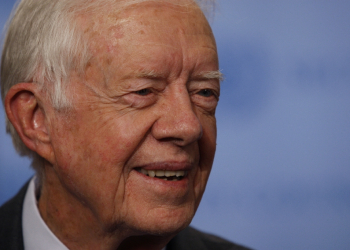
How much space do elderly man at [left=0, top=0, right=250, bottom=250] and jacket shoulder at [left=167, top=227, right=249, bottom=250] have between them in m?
0.39

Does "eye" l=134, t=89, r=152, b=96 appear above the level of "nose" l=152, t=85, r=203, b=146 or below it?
above

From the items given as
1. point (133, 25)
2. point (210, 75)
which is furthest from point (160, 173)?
point (133, 25)

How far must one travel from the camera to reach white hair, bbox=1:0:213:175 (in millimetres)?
1572

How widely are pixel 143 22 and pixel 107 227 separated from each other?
0.72 meters

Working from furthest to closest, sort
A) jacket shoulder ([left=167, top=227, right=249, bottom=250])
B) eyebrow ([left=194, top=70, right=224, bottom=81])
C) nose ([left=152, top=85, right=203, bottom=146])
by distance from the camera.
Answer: jacket shoulder ([left=167, top=227, right=249, bottom=250]) → eyebrow ([left=194, top=70, right=224, bottom=81]) → nose ([left=152, top=85, right=203, bottom=146])

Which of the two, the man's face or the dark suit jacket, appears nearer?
the man's face

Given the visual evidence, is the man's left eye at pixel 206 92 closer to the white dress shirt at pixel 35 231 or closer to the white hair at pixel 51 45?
the white hair at pixel 51 45

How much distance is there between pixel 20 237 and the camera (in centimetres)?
184

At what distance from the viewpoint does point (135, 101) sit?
5.07 ft

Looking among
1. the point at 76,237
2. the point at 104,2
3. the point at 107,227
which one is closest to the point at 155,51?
the point at 104,2

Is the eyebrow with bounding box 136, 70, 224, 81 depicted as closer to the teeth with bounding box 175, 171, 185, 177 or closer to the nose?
the nose

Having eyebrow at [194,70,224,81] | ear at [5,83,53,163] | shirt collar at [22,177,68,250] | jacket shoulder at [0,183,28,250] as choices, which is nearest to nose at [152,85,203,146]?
eyebrow at [194,70,224,81]

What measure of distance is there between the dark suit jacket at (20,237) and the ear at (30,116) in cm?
39

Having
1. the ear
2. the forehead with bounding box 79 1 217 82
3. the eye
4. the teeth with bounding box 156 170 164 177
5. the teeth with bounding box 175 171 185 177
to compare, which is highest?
the forehead with bounding box 79 1 217 82
